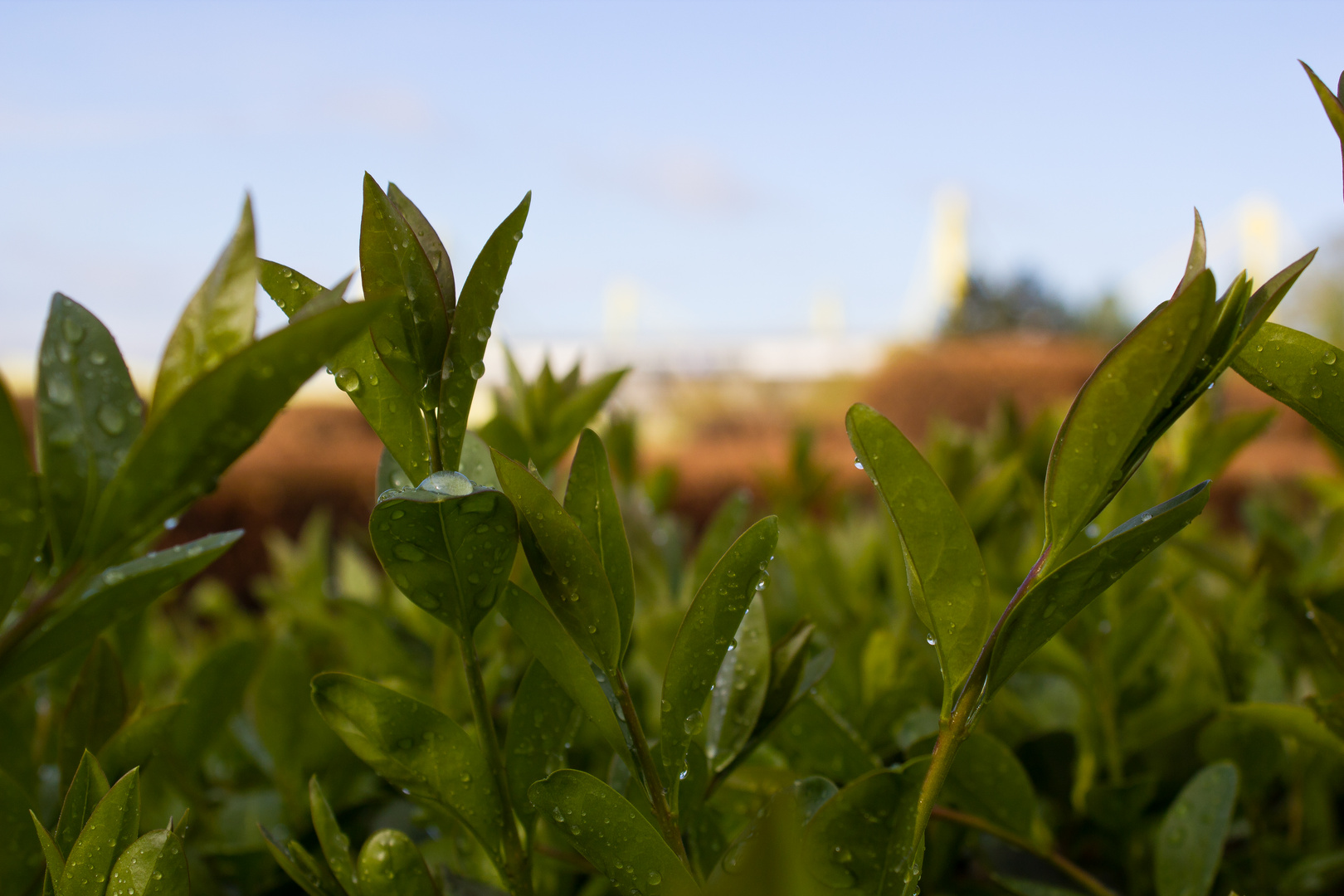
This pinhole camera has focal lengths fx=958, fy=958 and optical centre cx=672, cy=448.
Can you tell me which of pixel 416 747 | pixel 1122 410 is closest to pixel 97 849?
pixel 416 747

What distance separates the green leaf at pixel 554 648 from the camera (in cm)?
42

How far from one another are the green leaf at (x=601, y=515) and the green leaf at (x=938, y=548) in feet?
0.39

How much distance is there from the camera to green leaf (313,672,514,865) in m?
0.45

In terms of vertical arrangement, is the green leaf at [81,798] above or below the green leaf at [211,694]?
above

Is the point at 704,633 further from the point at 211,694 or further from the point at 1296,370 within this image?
the point at 211,694

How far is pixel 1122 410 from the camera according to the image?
39cm

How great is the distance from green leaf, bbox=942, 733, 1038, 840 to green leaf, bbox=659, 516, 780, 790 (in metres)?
0.22

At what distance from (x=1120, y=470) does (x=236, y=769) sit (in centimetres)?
86

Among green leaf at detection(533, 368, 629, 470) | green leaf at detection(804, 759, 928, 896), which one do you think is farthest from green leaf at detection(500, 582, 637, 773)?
green leaf at detection(533, 368, 629, 470)

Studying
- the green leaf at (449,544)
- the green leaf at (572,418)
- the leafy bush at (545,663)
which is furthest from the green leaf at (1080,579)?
the green leaf at (572,418)

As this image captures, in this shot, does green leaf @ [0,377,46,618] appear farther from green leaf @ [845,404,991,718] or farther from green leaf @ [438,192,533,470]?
green leaf @ [845,404,991,718]

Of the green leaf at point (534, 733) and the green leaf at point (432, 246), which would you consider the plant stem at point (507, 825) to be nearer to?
the green leaf at point (534, 733)

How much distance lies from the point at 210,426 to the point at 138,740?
29cm

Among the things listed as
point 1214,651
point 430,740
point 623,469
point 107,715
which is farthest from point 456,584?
point 623,469
